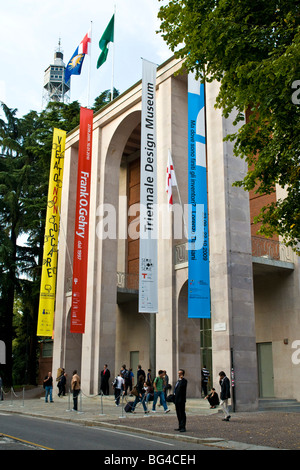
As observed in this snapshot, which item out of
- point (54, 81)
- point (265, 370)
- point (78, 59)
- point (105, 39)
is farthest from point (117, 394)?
point (54, 81)

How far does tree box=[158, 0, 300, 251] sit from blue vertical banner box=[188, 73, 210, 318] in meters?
6.71

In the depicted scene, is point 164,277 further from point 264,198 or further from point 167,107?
point 167,107

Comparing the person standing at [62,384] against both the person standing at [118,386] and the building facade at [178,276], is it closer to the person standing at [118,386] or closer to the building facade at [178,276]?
the building facade at [178,276]

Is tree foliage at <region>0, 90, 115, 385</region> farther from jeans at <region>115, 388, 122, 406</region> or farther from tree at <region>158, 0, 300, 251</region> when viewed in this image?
tree at <region>158, 0, 300, 251</region>

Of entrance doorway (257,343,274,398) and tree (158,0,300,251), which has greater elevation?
tree (158,0,300,251)

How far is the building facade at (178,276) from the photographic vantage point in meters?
18.2

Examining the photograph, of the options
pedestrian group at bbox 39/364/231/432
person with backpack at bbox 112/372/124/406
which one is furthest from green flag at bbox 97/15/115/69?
person with backpack at bbox 112/372/124/406

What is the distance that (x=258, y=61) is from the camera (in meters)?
10.6

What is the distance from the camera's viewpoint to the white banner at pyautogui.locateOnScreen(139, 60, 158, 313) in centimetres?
1902

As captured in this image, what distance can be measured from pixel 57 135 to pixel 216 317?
15.1m

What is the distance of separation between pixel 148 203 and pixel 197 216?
2386mm

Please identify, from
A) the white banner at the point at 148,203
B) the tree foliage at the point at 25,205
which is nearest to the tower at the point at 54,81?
the tree foliage at the point at 25,205

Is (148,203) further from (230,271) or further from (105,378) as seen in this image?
(105,378)
